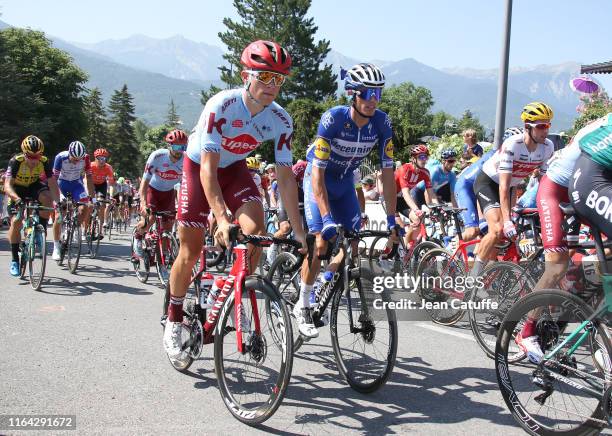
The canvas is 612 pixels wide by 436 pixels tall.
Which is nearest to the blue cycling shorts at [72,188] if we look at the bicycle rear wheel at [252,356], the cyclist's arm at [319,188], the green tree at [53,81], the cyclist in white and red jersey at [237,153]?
the cyclist in white and red jersey at [237,153]

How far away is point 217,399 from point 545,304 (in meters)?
2.31

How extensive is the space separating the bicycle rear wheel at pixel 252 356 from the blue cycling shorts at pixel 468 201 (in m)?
4.18

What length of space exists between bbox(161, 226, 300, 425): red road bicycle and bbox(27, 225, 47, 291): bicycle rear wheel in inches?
213

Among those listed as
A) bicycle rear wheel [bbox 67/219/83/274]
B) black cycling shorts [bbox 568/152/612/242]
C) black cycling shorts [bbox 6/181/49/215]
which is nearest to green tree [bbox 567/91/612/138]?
bicycle rear wheel [bbox 67/219/83/274]

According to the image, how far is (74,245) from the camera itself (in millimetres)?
10523

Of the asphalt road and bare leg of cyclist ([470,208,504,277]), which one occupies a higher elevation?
bare leg of cyclist ([470,208,504,277])

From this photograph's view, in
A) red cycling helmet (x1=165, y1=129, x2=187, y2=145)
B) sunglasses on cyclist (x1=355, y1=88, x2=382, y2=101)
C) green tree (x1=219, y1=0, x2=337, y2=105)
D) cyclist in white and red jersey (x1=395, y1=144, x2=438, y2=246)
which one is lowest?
cyclist in white and red jersey (x1=395, y1=144, x2=438, y2=246)

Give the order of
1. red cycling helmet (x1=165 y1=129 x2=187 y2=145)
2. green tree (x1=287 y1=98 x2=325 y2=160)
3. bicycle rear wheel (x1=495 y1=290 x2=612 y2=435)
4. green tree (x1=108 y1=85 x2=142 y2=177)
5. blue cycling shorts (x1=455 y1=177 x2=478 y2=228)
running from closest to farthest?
1. bicycle rear wheel (x1=495 y1=290 x2=612 y2=435)
2. blue cycling shorts (x1=455 y1=177 x2=478 y2=228)
3. red cycling helmet (x1=165 y1=129 x2=187 y2=145)
4. green tree (x1=287 y1=98 x2=325 y2=160)
5. green tree (x1=108 y1=85 x2=142 y2=177)

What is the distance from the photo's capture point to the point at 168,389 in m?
4.21

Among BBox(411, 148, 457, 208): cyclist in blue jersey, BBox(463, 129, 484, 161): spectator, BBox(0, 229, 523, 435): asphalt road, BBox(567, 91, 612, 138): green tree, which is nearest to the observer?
BBox(0, 229, 523, 435): asphalt road

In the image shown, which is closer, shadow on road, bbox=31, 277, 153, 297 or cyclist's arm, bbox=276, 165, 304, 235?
cyclist's arm, bbox=276, 165, 304, 235

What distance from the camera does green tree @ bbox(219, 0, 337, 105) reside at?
60656 millimetres

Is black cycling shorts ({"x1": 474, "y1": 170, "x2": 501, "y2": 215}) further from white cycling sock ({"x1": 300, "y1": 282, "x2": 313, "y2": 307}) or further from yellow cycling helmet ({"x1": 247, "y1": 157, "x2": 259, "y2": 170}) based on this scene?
yellow cycling helmet ({"x1": 247, "y1": 157, "x2": 259, "y2": 170})

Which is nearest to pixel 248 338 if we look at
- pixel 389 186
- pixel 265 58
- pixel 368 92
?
pixel 265 58
